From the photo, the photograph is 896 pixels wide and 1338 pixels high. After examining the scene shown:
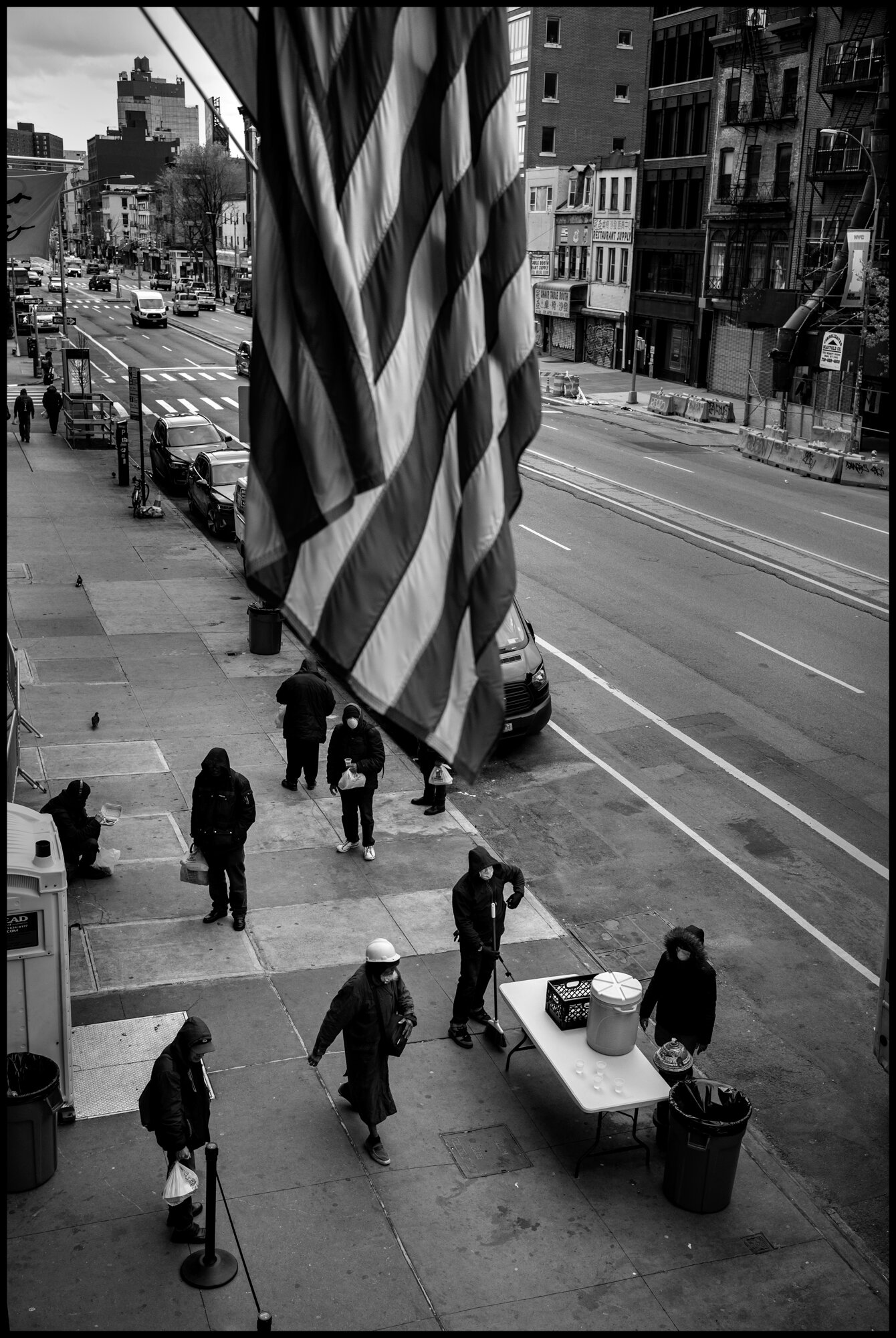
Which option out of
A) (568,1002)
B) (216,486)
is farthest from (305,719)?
(216,486)

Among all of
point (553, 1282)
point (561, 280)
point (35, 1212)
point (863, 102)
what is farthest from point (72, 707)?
point (561, 280)

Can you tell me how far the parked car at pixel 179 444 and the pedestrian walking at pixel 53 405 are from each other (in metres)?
9.39

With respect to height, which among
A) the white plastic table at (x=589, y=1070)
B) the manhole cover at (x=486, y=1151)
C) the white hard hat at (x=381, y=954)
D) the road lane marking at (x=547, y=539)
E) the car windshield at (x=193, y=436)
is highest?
the car windshield at (x=193, y=436)

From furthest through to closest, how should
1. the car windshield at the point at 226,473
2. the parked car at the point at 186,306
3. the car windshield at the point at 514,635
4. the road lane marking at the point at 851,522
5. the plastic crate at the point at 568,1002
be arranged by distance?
the parked car at the point at 186,306, the road lane marking at the point at 851,522, the car windshield at the point at 226,473, the car windshield at the point at 514,635, the plastic crate at the point at 568,1002

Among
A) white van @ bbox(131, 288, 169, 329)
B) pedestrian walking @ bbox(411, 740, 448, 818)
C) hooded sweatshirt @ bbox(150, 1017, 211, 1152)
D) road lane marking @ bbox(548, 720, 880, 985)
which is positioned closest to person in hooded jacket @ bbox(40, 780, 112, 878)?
pedestrian walking @ bbox(411, 740, 448, 818)

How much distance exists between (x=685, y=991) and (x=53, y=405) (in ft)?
127

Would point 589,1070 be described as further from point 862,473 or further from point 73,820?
point 862,473

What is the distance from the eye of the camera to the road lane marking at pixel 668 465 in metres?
39.1

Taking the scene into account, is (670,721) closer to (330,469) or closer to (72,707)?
(72,707)

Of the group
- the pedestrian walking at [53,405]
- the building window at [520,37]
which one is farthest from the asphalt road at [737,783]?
the building window at [520,37]

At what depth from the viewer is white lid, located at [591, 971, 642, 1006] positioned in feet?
29.1

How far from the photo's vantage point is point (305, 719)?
14.6 metres

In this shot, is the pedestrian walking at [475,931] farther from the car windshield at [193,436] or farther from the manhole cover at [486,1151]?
the car windshield at [193,436]

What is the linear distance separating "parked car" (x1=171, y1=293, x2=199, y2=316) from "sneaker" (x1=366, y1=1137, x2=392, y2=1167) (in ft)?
325
